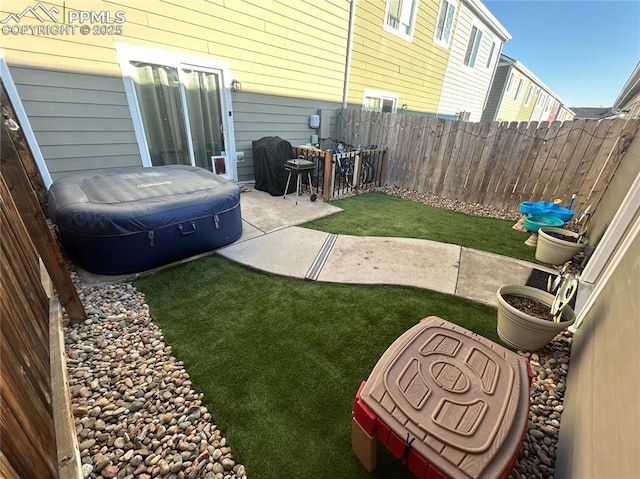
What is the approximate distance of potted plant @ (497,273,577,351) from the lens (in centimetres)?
175

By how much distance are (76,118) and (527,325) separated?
517 cm

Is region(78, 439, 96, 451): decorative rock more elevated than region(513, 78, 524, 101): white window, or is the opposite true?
region(513, 78, 524, 101): white window

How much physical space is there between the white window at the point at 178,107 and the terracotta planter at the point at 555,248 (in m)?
4.92

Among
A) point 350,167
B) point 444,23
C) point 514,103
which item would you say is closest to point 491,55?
point 444,23

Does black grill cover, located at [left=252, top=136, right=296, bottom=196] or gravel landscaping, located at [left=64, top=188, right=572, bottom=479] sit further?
black grill cover, located at [left=252, top=136, right=296, bottom=196]

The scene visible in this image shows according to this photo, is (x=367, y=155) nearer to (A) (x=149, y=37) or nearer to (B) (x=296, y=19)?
(B) (x=296, y=19)

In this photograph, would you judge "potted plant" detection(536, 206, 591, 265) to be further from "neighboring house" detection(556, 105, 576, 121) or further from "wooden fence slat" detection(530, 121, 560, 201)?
"neighboring house" detection(556, 105, 576, 121)

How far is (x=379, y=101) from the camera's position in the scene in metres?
7.78

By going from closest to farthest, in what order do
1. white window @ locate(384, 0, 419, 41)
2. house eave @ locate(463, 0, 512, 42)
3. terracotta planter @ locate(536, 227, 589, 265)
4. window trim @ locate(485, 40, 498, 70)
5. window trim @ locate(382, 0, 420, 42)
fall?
terracotta planter @ locate(536, 227, 589, 265)
window trim @ locate(382, 0, 420, 42)
white window @ locate(384, 0, 419, 41)
house eave @ locate(463, 0, 512, 42)
window trim @ locate(485, 40, 498, 70)

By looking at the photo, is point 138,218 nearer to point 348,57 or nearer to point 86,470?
point 86,470

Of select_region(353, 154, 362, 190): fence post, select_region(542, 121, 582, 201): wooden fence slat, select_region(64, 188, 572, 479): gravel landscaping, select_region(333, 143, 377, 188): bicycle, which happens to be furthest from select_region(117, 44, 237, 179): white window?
select_region(542, 121, 582, 201): wooden fence slat

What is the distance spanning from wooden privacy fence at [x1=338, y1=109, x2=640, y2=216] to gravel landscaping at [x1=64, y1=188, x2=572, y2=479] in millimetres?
3228

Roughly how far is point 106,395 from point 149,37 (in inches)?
171

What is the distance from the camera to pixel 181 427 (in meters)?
1.42
